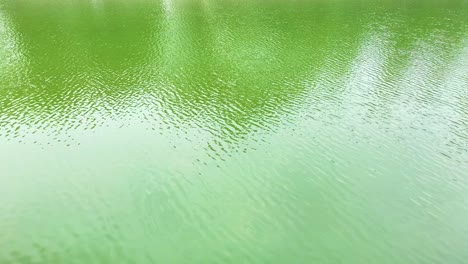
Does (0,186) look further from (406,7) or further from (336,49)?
(406,7)

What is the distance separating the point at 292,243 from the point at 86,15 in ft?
185

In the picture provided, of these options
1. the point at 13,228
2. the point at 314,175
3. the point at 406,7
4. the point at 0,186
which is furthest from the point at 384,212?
the point at 406,7

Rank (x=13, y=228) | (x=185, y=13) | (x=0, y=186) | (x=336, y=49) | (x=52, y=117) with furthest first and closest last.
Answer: (x=185, y=13) → (x=336, y=49) → (x=52, y=117) → (x=0, y=186) → (x=13, y=228)

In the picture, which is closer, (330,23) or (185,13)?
(330,23)

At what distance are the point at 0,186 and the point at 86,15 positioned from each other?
157 ft

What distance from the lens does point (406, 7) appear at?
6412 cm

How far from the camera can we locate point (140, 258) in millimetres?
13031

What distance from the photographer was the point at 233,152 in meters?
19.7

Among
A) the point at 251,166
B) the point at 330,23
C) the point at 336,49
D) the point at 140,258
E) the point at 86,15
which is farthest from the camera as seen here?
the point at 86,15

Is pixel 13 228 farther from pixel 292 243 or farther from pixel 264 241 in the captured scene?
pixel 292 243

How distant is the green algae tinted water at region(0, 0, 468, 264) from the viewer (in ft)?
45.1

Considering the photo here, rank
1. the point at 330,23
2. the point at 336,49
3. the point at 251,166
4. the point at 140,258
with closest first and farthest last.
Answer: the point at 140,258 → the point at 251,166 → the point at 336,49 → the point at 330,23

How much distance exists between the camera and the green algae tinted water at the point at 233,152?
13.7 m

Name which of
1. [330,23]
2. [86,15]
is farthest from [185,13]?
[330,23]
